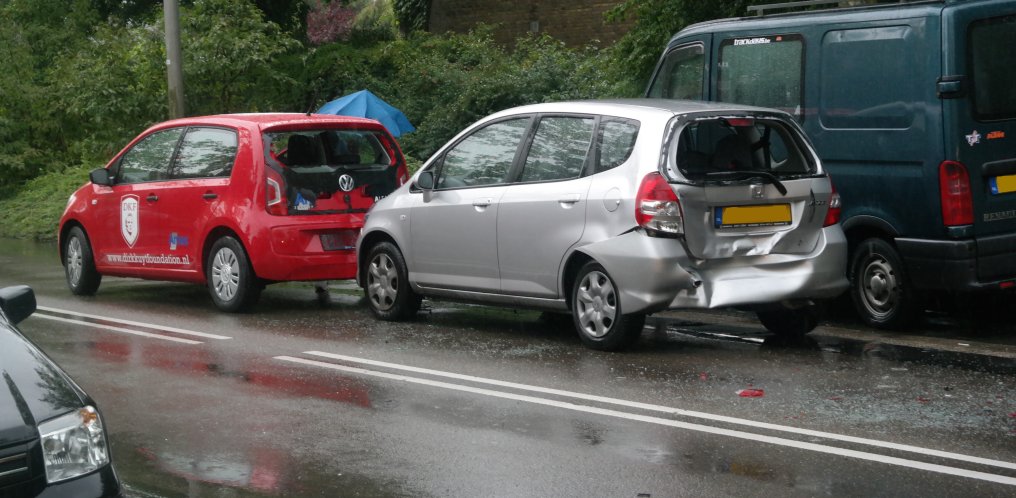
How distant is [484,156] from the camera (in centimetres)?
1067

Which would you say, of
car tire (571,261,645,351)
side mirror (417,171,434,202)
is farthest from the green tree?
car tire (571,261,645,351)

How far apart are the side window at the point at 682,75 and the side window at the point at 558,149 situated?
2384 mm

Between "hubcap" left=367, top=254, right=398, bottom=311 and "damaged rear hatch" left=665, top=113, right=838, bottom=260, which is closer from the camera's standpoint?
"damaged rear hatch" left=665, top=113, right=838, bottom=260

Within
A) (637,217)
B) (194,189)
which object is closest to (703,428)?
(637,217)

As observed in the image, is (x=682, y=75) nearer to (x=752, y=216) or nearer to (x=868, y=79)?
(x=868, y=79)

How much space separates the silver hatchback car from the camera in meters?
9.15

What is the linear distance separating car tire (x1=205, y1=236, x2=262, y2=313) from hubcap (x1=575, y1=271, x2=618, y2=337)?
3530 mm

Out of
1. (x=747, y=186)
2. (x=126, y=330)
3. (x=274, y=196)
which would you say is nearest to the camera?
(x=747, y=186)

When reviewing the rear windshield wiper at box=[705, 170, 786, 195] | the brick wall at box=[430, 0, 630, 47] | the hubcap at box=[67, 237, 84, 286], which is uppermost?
the brick wall at box=[430, 0, 630, 47]

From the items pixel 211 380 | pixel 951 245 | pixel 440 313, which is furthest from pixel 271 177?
pixel 951 245

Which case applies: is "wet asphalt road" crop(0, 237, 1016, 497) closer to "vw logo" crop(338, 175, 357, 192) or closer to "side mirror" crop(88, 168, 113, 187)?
"vw logo" crop(338, 175, 357, 192)

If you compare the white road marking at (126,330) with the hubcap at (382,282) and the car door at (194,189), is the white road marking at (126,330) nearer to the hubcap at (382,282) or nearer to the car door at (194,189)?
the car door at (194,189)

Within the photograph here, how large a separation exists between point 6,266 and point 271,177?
256 inches

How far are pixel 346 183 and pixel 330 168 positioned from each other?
191mm
